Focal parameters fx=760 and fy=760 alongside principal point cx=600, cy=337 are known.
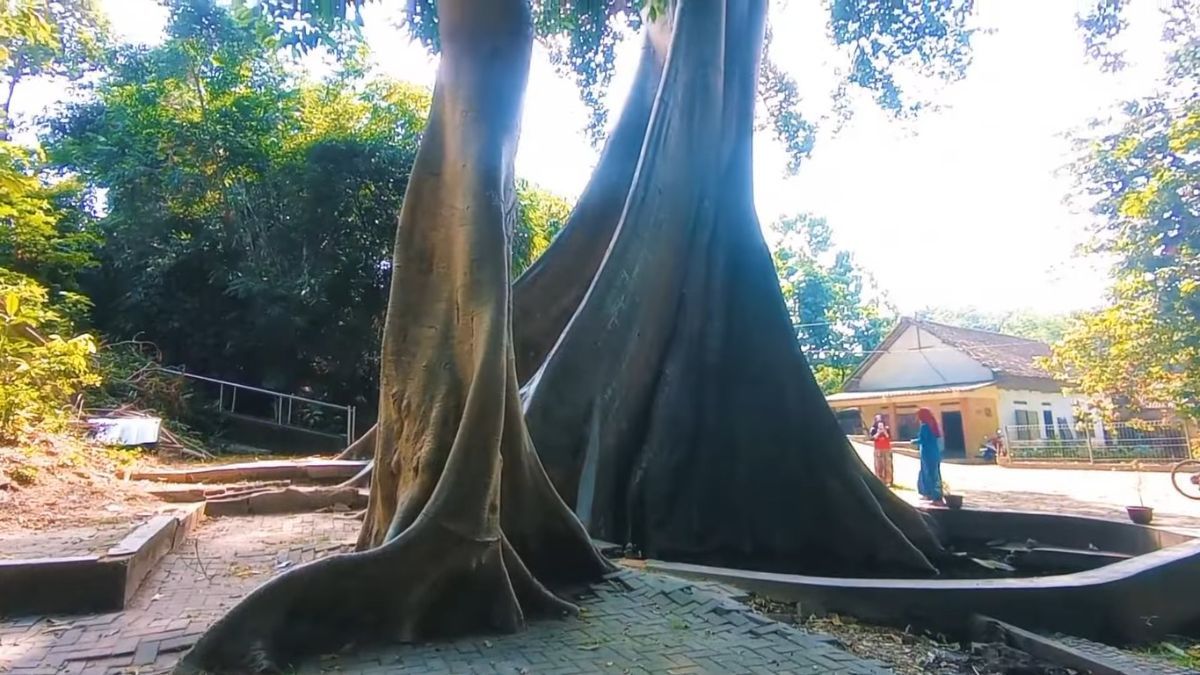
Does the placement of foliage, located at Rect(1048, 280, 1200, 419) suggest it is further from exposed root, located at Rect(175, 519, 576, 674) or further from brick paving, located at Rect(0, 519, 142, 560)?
brick paving, located at Rect(0, 519, 142, 560)

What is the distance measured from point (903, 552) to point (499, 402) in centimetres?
386

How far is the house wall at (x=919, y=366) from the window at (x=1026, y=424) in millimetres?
1671

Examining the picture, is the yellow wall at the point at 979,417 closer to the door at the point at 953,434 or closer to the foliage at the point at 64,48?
the door at the point at 953,434

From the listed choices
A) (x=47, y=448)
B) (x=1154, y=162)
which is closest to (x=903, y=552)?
(x=47, y=448)

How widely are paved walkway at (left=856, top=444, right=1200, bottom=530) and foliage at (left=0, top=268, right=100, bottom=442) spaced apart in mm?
11164

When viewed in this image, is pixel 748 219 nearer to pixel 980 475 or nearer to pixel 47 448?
pixel 47 448

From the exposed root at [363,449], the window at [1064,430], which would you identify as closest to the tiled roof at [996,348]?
the window at [1064,430]

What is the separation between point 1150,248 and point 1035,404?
471 inches

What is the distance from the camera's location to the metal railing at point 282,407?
13961 millimetres

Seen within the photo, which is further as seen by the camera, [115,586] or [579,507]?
[579,507]

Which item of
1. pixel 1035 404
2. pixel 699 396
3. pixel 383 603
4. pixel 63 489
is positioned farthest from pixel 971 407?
pixel 383 603

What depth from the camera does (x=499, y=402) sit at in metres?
4.11

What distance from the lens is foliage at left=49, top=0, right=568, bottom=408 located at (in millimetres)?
14523

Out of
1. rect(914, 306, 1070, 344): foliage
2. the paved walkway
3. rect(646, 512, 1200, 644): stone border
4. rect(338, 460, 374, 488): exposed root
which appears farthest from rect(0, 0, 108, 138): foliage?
rect(914, 306, 1070, 344): foliage
